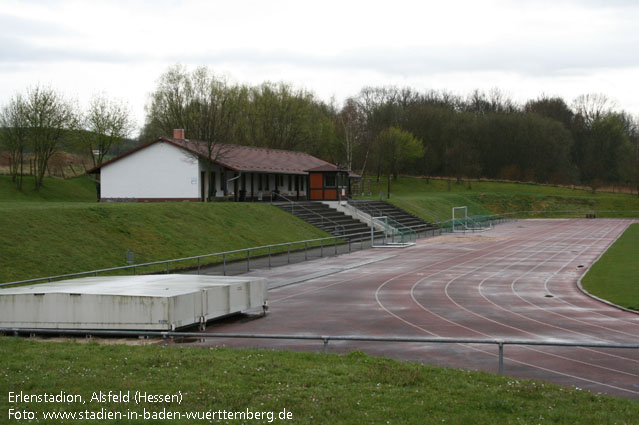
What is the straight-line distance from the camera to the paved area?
1259cm

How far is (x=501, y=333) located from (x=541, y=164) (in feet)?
310

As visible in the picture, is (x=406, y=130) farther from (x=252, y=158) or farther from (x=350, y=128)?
(x=252, y=158)

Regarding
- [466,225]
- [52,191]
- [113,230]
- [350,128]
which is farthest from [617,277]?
[350,128]

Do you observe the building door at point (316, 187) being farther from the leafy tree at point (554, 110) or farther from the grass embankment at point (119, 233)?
the leafy tree at point (554, 110)

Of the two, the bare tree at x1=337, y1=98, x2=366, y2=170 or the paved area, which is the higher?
the bare tree at x1=337, y1=98, x2=366, y2=170

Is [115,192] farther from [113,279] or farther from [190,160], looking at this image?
[113,279]

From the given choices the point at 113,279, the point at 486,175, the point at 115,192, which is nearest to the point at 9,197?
the point at 115,192

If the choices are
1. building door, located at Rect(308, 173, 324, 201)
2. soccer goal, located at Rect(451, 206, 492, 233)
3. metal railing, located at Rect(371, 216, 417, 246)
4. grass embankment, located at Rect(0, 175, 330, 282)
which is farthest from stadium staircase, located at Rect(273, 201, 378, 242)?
soccer goal, located at Rect(451, 206, 492, 233)

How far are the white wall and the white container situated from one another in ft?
98.4

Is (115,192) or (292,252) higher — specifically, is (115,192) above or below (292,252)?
above

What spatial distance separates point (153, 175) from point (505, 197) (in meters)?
55.5

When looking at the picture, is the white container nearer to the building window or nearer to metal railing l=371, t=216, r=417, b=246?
metal railing l=371, t=216, r=417, b=246

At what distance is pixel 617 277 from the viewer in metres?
25.6

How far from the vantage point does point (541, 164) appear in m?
104
